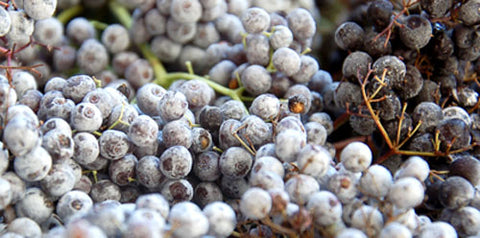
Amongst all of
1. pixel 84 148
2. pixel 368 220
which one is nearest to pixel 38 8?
pixel 84 148

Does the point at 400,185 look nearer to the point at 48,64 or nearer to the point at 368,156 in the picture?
the point at 368,156

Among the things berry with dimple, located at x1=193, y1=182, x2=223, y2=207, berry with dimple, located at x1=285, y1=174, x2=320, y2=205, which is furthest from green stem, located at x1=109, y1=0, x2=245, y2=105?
berry with dimple, located at x1=285, y1=174, x2=320, y2=205

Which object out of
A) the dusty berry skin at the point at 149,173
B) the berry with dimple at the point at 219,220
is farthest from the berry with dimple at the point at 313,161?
the dusty berry skin at the point at 149,173

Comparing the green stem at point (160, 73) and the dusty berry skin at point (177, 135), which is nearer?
the dusty berry skin at point (177, 135)

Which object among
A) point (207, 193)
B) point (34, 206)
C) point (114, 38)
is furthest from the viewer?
point (114, 38)

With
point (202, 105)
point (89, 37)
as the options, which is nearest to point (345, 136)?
point (202, 105)

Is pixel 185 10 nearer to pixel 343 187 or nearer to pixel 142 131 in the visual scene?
pixel 142 131

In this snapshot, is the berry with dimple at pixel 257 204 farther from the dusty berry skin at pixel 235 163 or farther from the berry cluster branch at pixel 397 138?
the berry cluster branch at pixel 397 138
